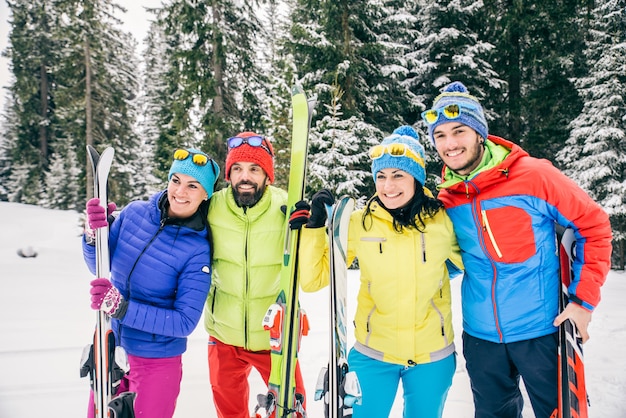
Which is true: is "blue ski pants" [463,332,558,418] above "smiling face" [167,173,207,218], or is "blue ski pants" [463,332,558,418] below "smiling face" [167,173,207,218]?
below

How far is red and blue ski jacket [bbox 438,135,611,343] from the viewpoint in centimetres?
207

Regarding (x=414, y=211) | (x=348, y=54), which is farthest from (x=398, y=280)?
(x=348, y=54)

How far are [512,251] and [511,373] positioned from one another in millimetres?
773

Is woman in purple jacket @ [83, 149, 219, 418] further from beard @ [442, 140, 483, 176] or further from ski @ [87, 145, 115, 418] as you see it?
beard @ [442, 140, 483, 176]

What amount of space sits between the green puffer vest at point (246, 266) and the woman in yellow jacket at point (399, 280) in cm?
35

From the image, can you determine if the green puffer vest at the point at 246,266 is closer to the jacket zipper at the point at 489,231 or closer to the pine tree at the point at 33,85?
the jacket zipper at the point at 489,231

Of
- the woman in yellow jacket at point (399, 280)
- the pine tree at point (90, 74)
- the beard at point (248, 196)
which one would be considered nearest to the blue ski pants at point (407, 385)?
the woman in yellow jacket at point (399, 280)

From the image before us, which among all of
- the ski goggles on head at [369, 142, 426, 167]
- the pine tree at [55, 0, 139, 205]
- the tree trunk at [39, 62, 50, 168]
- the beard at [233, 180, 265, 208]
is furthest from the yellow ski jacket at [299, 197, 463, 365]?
the tree trunk at [39, 62, 50, 168]

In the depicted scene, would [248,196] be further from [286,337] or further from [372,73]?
[372,73]

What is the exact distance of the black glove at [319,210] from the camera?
2.21m

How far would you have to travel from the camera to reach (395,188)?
2.24 metres

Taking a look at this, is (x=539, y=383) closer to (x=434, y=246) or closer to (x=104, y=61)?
(x=434, y=246)

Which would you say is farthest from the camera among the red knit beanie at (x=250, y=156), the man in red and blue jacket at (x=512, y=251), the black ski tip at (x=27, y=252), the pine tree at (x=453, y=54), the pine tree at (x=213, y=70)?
the pine tree at (x=453, y=54)

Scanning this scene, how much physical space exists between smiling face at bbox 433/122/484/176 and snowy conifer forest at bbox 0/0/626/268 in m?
7.04
